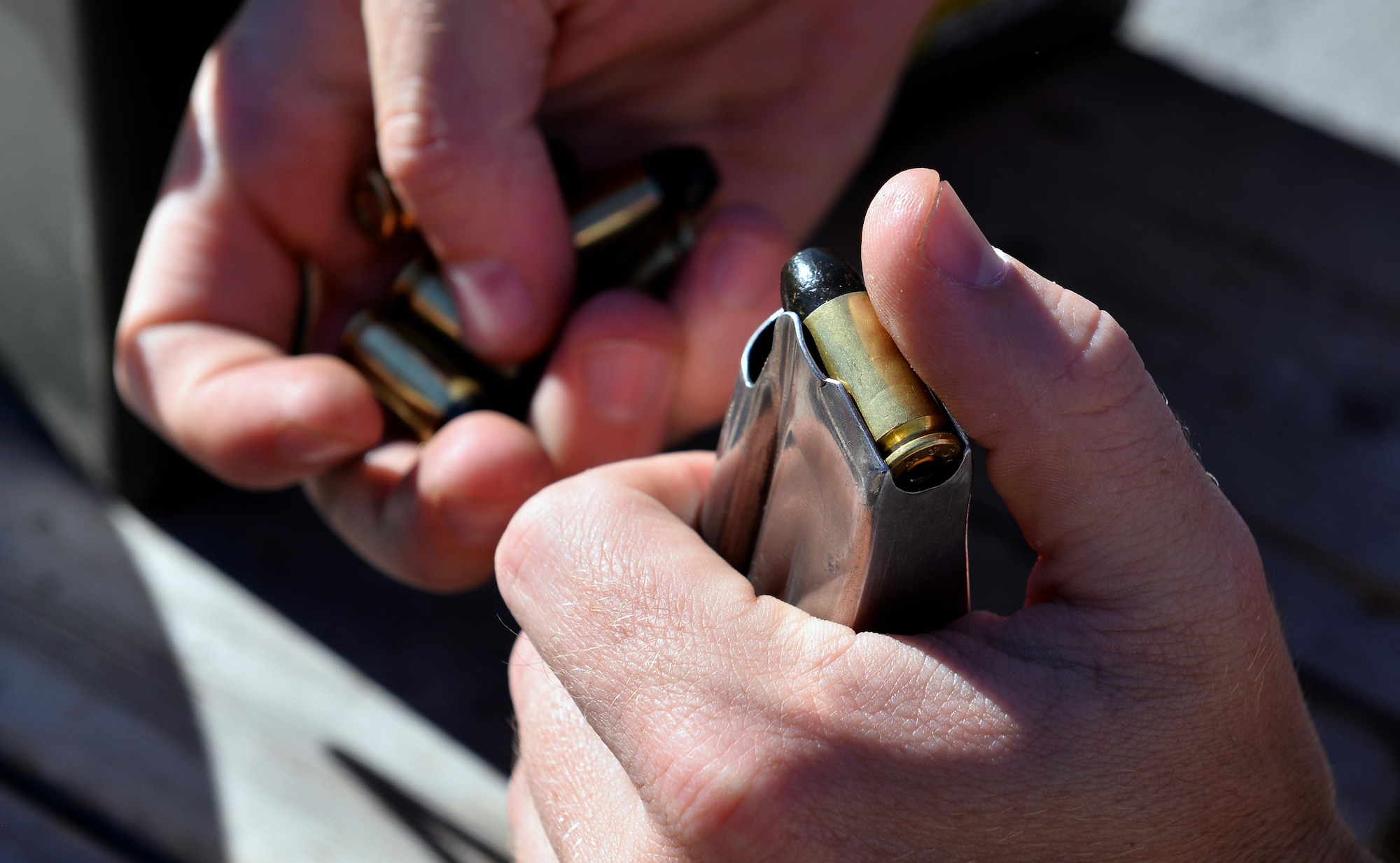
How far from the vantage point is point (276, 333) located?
46.3 inches

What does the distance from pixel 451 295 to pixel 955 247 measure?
72 cm

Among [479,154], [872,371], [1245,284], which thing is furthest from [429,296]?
[1245,284]

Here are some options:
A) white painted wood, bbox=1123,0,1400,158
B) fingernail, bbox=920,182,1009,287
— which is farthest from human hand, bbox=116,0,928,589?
white painted wood, bbox=1123,0,1400,158

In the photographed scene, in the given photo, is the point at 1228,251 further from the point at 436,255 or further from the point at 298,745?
the point at 298,745

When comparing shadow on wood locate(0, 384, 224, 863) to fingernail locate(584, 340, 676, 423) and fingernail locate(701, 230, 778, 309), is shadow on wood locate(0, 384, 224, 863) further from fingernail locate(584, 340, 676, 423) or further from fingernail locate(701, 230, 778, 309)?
fingernail locate(701, 230, 778, 309)

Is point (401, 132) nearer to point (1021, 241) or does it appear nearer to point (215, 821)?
point (215, 821)

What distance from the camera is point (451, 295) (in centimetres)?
112

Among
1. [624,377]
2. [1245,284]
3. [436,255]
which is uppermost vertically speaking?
[436,255]

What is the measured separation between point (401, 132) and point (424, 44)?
0.26 ft

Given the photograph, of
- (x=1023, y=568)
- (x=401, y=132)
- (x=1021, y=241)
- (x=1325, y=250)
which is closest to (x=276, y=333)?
(x=401, y=132)

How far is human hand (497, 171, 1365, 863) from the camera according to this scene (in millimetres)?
521

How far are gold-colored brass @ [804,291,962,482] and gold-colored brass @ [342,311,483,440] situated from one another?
2.10ft

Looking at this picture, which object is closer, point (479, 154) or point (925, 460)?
point (925, 460)

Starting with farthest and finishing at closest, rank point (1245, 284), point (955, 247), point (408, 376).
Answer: point (1245, 284)
point (408, 376)
point (955, 247)
